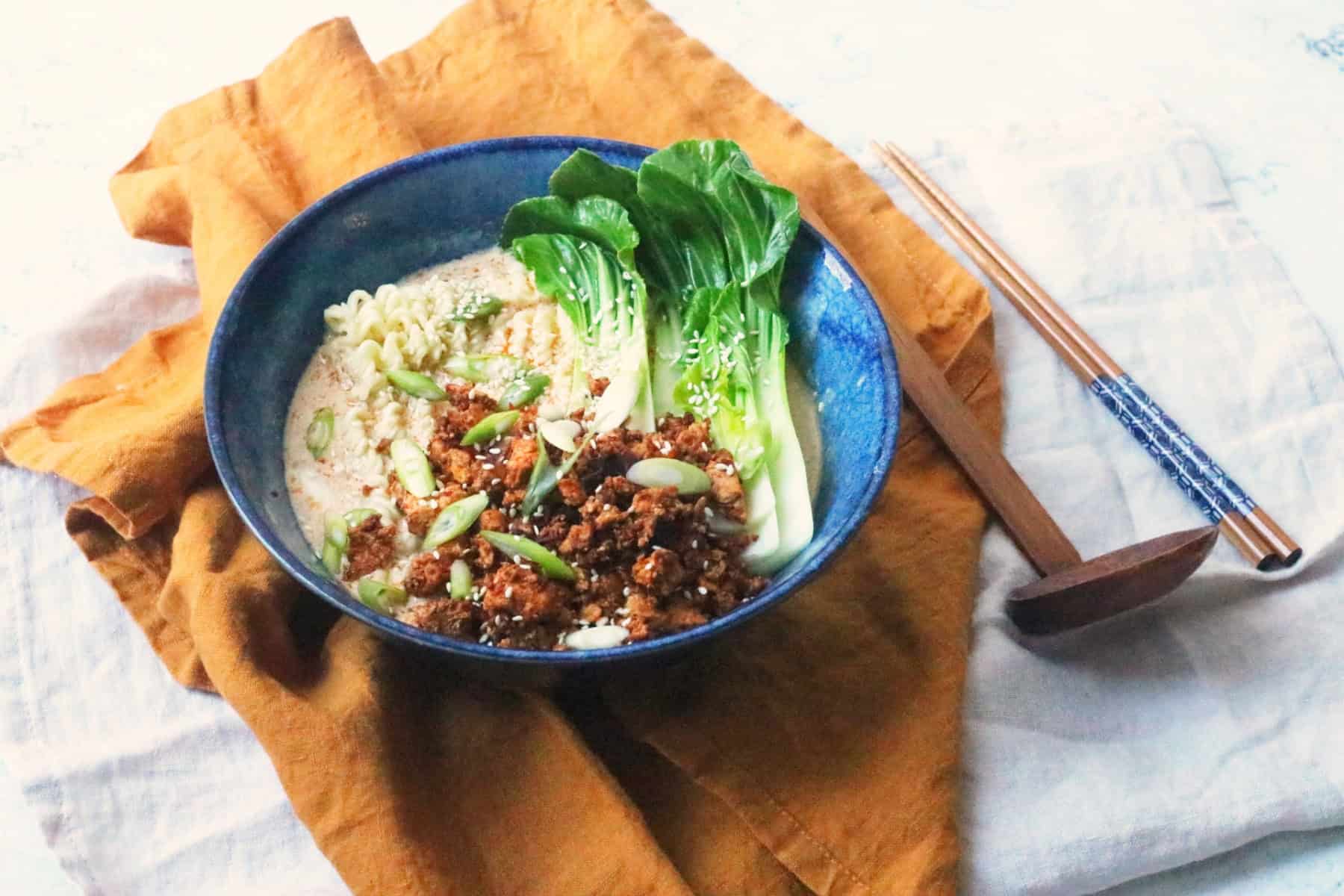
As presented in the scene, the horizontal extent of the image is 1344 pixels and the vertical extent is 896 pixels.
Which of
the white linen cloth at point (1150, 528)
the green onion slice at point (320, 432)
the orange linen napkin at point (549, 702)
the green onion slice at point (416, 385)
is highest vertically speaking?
the green onion slice at point (320, 432)

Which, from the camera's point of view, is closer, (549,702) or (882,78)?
(549,702)

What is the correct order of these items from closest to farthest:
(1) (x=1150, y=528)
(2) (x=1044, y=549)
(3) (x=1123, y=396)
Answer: (2) (x=1044, y=549)
(1) (x=1150, y=528)
(3) (x=1123, y=396)

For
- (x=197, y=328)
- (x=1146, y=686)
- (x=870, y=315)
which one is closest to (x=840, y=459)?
(x=870, y=315)

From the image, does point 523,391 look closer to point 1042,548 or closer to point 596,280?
point 596,280

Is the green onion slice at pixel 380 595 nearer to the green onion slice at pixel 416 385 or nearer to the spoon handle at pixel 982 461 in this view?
the green onion slice at pixel 416 385

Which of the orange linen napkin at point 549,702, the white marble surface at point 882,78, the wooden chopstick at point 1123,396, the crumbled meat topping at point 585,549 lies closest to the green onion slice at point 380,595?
the crumbled meat topping at point 585,549

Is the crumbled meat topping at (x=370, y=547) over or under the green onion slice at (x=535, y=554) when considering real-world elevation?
over

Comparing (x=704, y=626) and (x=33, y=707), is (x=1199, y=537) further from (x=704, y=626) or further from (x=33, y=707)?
(x=33, y=707)

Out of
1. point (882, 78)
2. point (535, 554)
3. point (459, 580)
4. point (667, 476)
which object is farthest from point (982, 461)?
point (882, 78)
